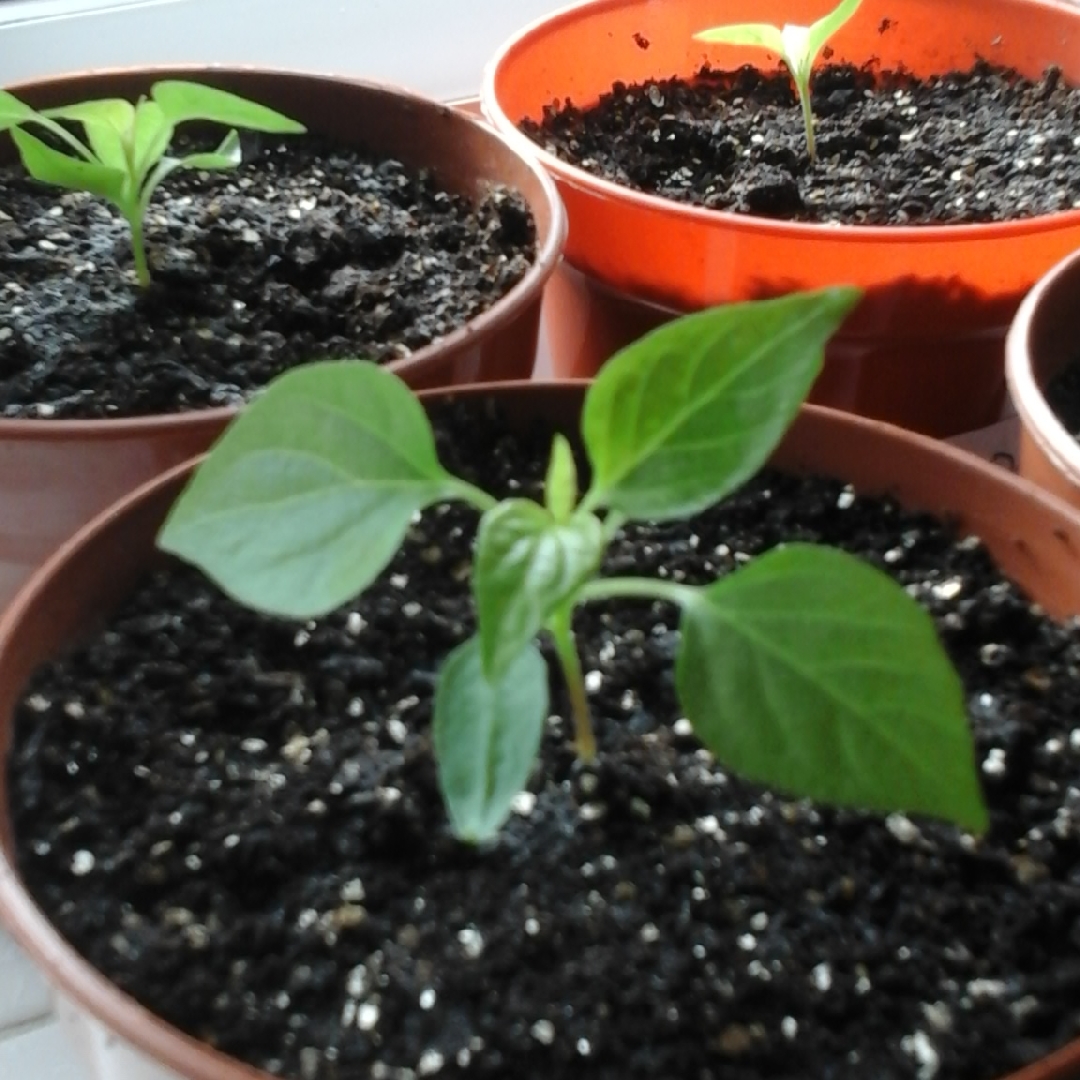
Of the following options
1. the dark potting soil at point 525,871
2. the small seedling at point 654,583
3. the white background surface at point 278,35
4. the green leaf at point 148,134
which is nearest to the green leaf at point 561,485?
the small seedling at point 654,583

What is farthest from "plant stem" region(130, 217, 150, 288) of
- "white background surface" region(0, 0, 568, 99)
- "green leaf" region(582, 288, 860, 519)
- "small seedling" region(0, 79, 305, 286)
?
"green leaf" region(582, 288, 860, 519)

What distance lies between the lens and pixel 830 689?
1.21 ft

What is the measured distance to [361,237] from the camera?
82 cm

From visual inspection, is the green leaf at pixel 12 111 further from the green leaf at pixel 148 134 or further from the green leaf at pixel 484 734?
the green leaf at pixel 484 734

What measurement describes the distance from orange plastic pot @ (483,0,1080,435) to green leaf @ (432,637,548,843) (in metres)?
0.42

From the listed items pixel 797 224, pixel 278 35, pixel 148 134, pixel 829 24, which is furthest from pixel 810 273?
pixel 278 35

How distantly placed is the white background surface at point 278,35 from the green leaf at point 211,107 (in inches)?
13.9

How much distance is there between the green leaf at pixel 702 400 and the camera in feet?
1.20

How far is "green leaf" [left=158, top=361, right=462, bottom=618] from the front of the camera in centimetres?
38

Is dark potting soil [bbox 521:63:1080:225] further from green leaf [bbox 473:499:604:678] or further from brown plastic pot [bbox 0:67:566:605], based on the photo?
green leaf [bbox 473:499:604:678]

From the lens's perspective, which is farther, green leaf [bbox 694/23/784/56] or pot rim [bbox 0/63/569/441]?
green leaf [bbox 694/23/784/56]

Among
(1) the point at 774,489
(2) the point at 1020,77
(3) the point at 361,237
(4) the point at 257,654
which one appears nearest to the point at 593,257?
(3) the point at 361,237

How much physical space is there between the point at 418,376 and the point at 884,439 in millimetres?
219

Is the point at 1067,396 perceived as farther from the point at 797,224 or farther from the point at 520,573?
the point at 520,573
